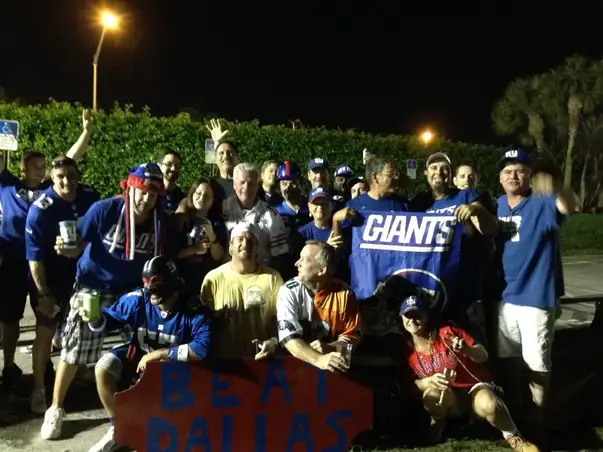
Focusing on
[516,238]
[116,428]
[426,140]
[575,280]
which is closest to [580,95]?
[426,140]

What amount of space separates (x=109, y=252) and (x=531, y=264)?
295cm

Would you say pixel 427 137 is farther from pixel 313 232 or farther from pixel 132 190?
pixel 132 190

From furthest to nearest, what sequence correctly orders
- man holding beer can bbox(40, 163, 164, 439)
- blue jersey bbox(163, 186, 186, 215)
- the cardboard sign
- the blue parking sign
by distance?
the blue parking sign < blue jersey bbox(163, 186, 186, 215) < man holding beer can bbox(40, 163, 164, 439) < the cardboard sign

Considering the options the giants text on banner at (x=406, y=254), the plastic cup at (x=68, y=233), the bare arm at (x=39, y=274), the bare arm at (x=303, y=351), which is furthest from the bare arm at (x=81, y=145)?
the bare arm at (x=303, y=351)

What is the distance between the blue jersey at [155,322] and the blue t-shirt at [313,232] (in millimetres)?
1228

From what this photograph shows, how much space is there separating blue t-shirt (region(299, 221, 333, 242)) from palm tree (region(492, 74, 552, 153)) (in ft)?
92.5

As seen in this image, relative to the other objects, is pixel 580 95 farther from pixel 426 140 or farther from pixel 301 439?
pixel 301 439

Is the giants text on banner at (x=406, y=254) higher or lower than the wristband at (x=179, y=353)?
higher

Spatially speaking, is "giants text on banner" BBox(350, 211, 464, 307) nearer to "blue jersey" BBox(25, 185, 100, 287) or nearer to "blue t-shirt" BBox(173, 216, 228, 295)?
"blue t-shirt" BBox(173, 216, 228, 295)

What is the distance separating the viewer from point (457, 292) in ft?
14.4

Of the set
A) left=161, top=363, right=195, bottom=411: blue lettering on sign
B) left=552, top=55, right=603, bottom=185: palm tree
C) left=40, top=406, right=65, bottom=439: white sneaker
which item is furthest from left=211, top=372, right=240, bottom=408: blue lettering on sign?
left=552, top=55, right=603, bottom=185: palm tree

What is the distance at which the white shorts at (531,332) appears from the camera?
→ 13.9ft

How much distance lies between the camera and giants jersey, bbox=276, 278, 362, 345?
3854mm

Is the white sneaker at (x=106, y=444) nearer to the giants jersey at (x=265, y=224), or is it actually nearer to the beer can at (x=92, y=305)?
the beer can at (x=92, y=305)
